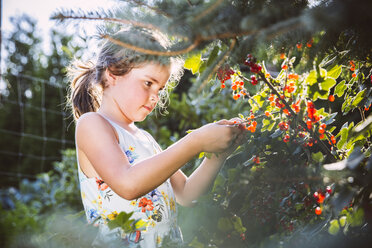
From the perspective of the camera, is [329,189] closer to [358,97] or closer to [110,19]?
[358,97]

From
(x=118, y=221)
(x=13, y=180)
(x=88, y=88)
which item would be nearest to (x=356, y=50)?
(x=118, y=221)

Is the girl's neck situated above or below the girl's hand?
below

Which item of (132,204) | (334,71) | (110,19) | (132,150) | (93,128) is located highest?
(110,19)

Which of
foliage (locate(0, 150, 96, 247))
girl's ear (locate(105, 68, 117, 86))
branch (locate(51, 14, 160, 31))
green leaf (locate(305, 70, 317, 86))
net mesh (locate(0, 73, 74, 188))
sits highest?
branch (locate(51, 14, 160, 31))

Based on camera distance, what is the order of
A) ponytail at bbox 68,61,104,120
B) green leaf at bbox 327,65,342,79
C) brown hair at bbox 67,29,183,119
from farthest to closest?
ponytail at bbox 68,61,104,120 → brown hair at bbox 67,29,183,119 → green leaf at bbox 327,65,342,79

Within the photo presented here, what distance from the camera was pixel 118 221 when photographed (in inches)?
33.9

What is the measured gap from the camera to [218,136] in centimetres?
115

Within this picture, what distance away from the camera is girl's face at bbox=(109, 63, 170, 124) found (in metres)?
1.51

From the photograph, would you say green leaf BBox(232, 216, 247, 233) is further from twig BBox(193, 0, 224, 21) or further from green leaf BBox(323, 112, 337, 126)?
twig BBox(193, 0, 224, 21)

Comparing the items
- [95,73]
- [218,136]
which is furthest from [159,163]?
[95,73]

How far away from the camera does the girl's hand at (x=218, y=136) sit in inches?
45.1

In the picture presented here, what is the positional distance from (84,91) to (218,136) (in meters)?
1.02

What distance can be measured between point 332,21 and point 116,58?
3.99ft

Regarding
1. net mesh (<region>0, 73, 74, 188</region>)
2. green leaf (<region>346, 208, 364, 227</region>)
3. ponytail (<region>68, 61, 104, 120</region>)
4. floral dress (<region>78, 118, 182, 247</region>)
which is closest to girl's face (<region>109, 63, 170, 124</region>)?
floral dress (<region>78, 118, 182, 247</region>)
